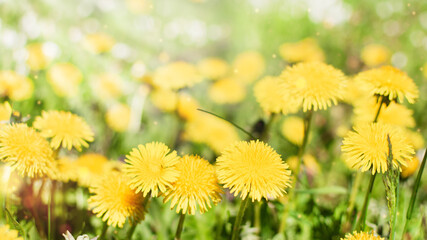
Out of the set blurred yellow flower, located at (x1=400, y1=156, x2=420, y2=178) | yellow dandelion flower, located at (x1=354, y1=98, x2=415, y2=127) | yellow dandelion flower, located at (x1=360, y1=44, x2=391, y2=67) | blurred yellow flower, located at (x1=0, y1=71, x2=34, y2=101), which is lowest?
blurred yellow flower, located at (x1=0, y1=71, x2=34, y2=101)

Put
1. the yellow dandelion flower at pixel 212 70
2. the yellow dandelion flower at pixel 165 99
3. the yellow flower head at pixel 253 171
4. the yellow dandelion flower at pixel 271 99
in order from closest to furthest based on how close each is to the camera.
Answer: the yellow flower head at pixel 253 171 < the yellow dandelion flower at pixel 271 99 < the yellow dandelion flower at pixel 165 99 < the yellow dandelion flower at pixel 212 70

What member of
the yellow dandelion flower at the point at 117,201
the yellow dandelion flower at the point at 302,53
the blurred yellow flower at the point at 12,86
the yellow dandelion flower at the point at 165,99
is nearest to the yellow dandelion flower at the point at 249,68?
the yellow dandelion flower at the point at 302,53

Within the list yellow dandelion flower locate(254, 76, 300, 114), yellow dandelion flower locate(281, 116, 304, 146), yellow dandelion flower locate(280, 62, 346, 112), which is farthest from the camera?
yellow dandelion flower locate(281, 116, 304, 146)

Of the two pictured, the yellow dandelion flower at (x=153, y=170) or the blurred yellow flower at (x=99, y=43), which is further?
the blurred yellow flower at (x=99, y=43)

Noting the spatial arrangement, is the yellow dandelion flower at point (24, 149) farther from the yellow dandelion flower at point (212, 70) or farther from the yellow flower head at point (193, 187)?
the yellow dandelion flower at point (212, 70)

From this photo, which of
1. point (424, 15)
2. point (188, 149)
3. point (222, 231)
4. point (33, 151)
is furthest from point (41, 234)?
point (424, 15)

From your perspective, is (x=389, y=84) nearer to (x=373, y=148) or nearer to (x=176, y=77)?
(x=373, y=148)

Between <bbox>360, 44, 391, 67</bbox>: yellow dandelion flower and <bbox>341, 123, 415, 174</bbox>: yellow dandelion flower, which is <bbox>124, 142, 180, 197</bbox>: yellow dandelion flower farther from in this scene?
<bbox>360, 44, 391, 67</bbox>: yellow dandelion flower

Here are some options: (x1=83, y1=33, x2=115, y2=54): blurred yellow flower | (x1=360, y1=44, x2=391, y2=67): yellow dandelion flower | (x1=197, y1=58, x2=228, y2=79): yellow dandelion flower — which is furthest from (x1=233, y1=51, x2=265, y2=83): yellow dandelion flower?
(x1=83, y1=33, x2=115, y2=54): blurred yellow flower
